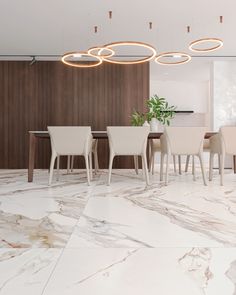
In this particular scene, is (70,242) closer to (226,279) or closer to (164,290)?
(164,290)

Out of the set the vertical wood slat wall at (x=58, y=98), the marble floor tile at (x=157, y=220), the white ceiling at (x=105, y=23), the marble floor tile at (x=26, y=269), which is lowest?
the marble floor tile at (x=157, y=220)

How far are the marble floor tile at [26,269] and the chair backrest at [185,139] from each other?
286 centimetres

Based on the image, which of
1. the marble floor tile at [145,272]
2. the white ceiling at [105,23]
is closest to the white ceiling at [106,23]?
the white ceiling at [105,23]

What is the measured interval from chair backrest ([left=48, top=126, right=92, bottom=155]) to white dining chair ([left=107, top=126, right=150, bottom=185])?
329mm

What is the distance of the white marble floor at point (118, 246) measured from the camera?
111 centimetres

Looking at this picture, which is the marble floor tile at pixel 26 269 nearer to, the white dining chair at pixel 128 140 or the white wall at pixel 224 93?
the white dining chair at pixel 128 140

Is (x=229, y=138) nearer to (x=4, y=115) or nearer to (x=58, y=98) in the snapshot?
(x=58, y=98)

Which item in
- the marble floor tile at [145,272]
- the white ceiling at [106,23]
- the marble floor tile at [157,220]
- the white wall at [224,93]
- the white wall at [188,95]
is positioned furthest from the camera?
the white wall at [188,95]

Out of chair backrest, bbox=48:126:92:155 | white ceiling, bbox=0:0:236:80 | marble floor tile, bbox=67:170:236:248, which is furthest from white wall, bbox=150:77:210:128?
marble floor tile, bbox=67:170:236:248

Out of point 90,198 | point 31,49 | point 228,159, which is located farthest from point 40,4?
point 228,159

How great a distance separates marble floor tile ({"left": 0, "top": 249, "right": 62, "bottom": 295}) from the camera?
1.08 metres

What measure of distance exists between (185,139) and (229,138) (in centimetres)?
58

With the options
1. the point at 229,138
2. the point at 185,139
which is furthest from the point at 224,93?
the point at 185,139

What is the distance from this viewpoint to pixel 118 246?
1.52 m
